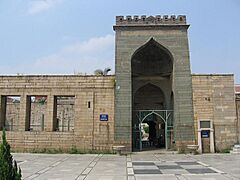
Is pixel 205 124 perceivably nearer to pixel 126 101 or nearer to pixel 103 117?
pixel 126 101

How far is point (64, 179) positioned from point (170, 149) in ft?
34.2

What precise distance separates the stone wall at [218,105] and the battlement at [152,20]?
3892mm

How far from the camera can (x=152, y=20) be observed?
1773cm

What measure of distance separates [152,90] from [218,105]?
6.41m

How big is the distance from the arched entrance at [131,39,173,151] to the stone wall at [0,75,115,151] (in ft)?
8.60

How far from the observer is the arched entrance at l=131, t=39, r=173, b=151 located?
18.2 m

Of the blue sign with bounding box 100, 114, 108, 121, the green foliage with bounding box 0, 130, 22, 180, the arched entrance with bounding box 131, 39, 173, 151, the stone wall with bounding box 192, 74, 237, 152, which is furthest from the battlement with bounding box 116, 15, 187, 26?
the green foliage with bounding box 0, 130, 22, 180

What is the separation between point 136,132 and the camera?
733 inches

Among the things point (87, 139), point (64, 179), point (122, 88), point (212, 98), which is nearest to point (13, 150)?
point (87, 139)

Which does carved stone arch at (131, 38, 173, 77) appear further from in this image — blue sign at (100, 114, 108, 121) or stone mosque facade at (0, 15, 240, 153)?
blue sign at (100, 114, 108, 121)

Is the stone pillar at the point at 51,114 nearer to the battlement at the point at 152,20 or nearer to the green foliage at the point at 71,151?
the green foliage at the point at 71,151

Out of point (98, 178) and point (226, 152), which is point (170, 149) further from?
point (98, 178)

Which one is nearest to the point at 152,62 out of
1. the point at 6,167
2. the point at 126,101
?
the point at 126,101

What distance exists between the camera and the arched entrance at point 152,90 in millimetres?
18203
